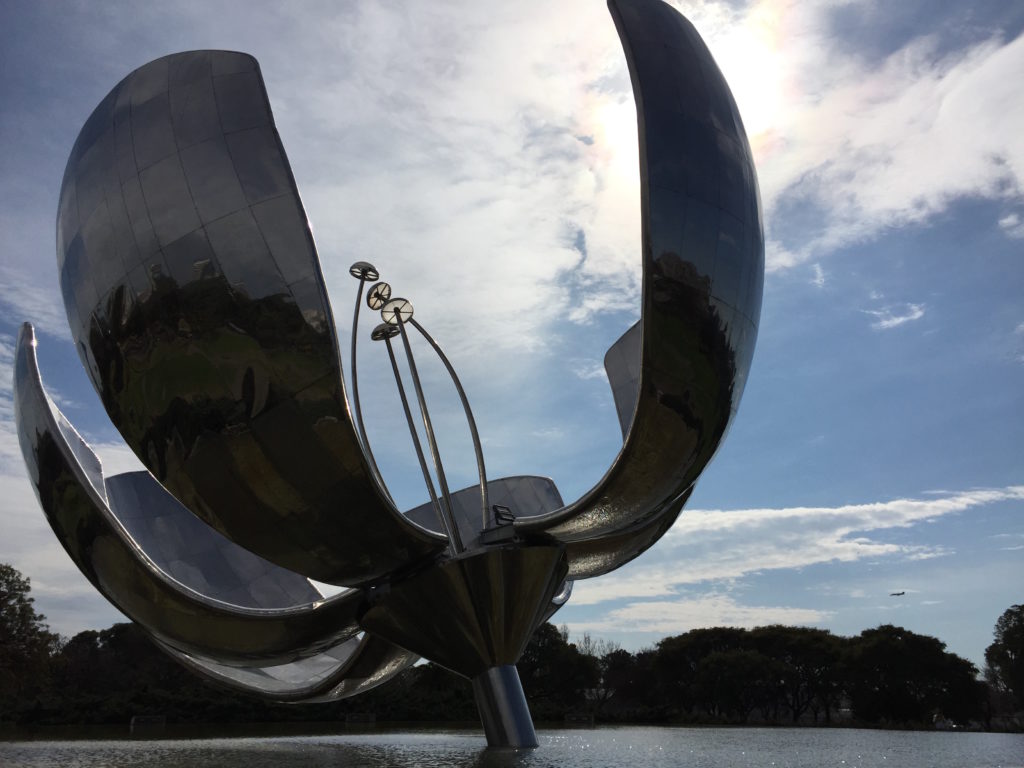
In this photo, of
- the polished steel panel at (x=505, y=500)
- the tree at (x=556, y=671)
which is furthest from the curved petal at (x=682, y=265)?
the tree at (x=556, y=671)

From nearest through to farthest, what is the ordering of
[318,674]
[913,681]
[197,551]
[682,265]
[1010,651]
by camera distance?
[682,265], [318,674], [197,551], [913,681], [1010,651]

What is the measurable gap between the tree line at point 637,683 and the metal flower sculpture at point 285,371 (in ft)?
68.7

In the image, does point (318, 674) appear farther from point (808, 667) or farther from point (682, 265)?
point (808, 667)

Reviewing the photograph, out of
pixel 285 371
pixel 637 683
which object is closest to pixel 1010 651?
pixel 637 683

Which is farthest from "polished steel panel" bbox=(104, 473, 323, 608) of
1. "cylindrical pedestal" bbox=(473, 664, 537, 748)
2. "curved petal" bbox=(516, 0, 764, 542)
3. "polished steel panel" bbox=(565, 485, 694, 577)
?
"curved petal" bbox=(516, 0, 764, 542)

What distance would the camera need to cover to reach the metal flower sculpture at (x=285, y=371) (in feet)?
30.1

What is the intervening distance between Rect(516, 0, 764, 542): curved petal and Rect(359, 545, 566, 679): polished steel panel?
63cm

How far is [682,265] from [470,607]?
16.0ft

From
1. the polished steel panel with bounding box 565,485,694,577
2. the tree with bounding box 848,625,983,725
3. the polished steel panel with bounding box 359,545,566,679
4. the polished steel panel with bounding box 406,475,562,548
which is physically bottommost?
the tree with bounding box 848,625,983,725

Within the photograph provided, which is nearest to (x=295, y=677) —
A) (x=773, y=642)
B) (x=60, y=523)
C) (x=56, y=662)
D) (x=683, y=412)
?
(x=60, y=523)

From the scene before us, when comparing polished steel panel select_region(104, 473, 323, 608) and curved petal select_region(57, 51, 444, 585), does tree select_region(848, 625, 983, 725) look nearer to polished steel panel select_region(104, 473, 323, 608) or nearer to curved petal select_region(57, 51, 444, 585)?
polished steel panel select_region(104, 473, 323, 608)

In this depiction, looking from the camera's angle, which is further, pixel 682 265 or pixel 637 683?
pixel 637 683

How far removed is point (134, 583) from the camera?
1172 cm

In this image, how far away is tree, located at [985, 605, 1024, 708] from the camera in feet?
148
